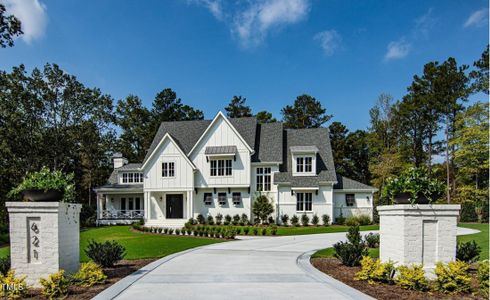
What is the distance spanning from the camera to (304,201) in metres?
28.7

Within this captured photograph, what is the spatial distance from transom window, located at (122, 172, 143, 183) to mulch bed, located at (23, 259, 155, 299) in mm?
25406

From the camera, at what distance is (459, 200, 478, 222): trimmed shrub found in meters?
33.5

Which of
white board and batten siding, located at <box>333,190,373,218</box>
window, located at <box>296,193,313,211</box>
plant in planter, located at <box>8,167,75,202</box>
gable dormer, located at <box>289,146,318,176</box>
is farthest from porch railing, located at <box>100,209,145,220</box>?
plant in planter, located at <box>8,167,75,202</box>

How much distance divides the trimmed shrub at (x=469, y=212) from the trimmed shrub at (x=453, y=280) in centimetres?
3174

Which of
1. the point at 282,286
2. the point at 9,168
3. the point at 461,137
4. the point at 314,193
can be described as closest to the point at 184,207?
the point at 314,193

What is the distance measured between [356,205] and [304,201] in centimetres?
469

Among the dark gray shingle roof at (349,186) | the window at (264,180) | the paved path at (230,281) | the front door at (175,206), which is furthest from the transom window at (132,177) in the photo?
the paved path at (230,281)

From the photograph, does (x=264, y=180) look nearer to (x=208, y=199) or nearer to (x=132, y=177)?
(x=208, y=199)

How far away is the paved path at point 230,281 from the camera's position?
262 inches

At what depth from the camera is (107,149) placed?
46.3 meters

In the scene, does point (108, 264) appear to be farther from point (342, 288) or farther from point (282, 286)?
point (342, 288)

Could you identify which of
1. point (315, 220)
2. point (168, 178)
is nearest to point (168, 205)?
point (168, 178)

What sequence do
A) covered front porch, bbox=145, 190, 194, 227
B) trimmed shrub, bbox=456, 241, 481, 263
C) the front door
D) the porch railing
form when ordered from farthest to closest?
the porch railing
the front door
covered front porch, bbox=145, 190, 194, 227
trimmed shrub, bbox=456, 241, 481, 263

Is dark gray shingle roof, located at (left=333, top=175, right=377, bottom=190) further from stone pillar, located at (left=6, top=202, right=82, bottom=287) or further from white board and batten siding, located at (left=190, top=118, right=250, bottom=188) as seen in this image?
stone pillar, located at (left=6, top=202, right=82, bottom=287)
